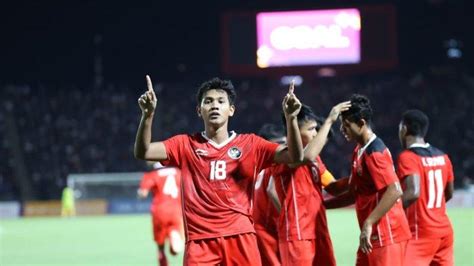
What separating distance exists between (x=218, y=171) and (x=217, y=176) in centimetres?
4

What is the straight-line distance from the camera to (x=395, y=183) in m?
6.66

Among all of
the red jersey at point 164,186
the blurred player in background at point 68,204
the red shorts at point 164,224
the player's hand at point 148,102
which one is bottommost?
the blurred player in background at point 68,204

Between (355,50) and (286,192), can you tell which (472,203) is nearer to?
(355,50)

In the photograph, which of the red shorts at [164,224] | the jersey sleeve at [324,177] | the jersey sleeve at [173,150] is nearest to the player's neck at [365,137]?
the jersey sleeve at [324,177]

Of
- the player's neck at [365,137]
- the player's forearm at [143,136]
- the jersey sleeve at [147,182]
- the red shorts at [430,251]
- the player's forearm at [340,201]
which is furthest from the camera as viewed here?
the jersey sleeve at [147,182]

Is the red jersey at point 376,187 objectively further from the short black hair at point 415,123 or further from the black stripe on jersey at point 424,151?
the short black hair at point 415,123

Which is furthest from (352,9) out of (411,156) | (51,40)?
(411,156)

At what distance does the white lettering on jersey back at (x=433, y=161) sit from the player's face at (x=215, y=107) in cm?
226

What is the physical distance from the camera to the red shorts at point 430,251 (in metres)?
7.65

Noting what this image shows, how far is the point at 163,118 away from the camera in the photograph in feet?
150

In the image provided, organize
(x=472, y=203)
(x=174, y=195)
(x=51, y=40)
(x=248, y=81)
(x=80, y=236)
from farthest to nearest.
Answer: (x=51, y=40) < (x=248, y=81) < (x=472, y=203) < (x=80, y=236) < (x=174, y=195)

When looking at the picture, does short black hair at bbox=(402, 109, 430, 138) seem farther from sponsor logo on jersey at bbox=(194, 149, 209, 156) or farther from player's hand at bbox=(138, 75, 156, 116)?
player's hand at bbox=(138, 75, 156, 116)

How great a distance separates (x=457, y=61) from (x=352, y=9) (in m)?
13.1

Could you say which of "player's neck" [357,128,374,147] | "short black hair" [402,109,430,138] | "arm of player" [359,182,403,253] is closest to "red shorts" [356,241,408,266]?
"arm of player" [359,182,403,253]
